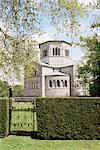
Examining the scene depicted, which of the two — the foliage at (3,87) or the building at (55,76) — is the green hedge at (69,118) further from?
the building at (55,76)

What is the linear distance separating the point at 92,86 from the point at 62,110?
37474 millimetres

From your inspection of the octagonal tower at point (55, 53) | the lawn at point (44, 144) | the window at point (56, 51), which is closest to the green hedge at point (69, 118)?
the lawn at point (44, 144)

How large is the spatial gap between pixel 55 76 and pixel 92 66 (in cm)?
2465

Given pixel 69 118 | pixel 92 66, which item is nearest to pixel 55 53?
pixel 92 66

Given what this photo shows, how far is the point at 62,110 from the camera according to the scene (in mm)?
14430

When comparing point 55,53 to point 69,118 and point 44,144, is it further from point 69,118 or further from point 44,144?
point 44,144

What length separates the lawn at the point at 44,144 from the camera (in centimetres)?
1217

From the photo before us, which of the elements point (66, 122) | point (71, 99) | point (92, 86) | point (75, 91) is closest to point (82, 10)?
point (71, 99)

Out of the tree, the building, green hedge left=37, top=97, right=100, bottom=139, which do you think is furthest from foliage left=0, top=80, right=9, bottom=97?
the building

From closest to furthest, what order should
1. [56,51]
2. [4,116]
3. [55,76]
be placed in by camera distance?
[4,116], [55,76], [56,51]

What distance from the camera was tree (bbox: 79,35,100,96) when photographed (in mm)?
44562

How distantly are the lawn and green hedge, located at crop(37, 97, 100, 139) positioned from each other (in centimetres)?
51

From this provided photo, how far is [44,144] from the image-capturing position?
43.0 ft

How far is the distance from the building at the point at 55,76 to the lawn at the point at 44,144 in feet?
178
